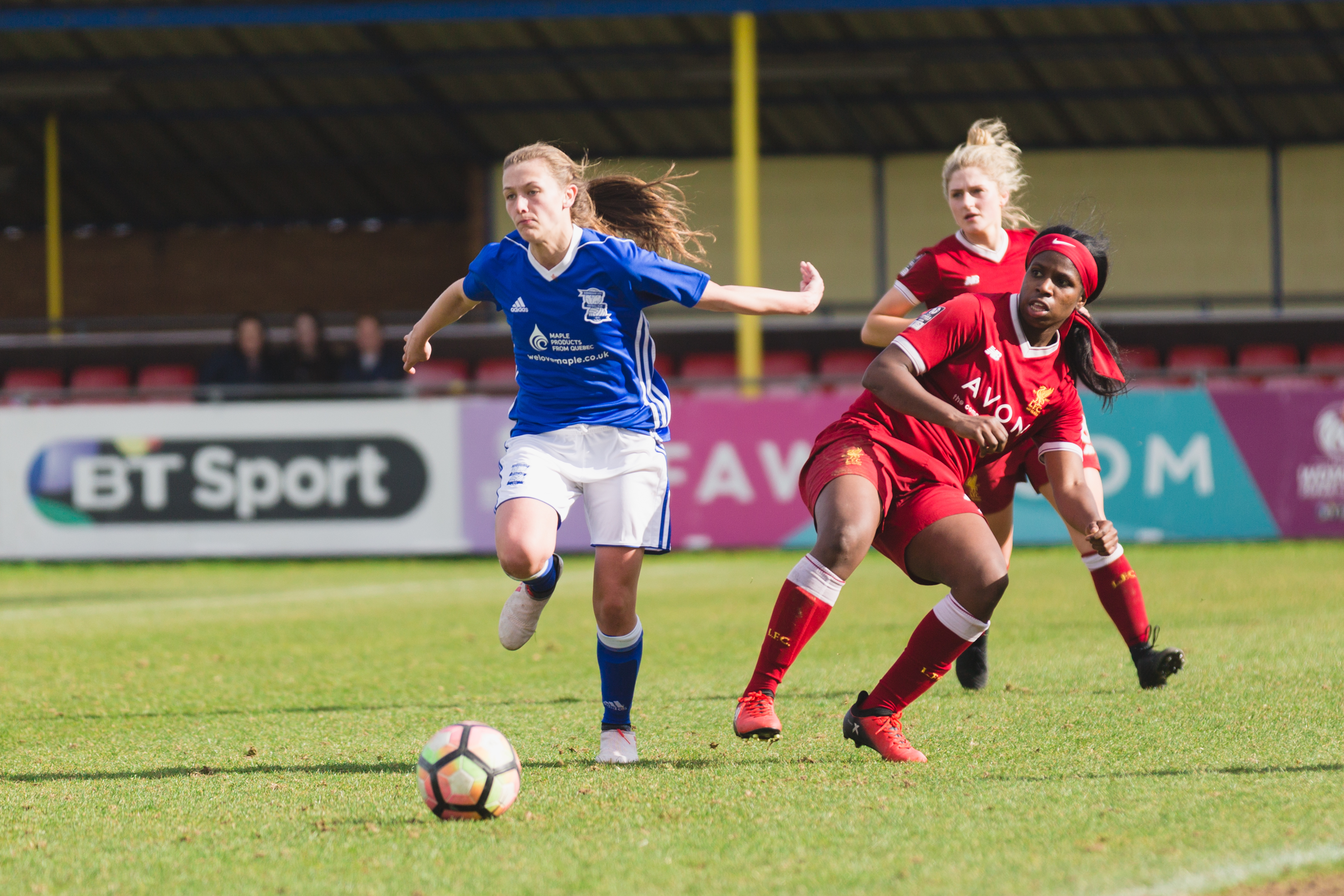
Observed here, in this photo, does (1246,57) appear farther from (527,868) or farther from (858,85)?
(527,868)

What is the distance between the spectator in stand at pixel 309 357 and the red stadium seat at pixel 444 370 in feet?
10.7

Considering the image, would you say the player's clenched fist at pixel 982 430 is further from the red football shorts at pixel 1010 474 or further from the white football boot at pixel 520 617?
the white football boot at pixel 520 617

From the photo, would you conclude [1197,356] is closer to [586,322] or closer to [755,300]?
[755,300]

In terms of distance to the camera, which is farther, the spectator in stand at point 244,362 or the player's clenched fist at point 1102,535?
the spectator in stand at point 244,362

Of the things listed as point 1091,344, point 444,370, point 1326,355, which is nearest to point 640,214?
point 1091,344

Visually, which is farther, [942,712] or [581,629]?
[581,629]

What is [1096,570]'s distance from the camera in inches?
226

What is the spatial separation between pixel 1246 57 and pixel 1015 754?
20.3 m

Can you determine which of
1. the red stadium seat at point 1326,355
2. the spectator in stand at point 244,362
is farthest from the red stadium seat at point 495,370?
the red stadium seat at point 1326,355

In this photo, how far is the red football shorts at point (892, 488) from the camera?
461 cm

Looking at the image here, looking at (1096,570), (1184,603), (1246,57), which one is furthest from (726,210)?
(1096,570)

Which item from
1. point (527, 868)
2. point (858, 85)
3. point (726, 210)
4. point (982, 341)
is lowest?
point (527, 868)

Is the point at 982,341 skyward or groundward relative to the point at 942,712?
skyward

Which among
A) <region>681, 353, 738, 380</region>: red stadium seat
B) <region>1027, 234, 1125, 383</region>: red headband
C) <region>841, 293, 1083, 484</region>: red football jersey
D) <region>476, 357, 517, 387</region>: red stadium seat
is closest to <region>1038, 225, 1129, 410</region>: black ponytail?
<region>1027, 234, 1125, 383</region>: red headband
